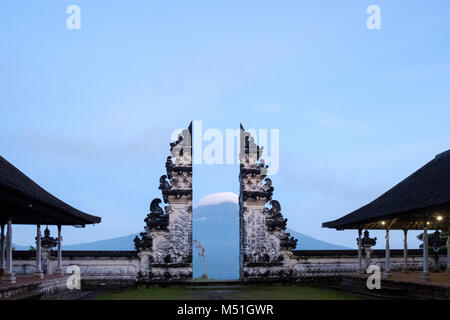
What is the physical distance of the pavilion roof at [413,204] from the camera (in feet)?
48.8

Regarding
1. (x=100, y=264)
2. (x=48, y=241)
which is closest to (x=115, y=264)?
(x=100, y=264)

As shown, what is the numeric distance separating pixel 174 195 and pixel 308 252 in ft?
19.7

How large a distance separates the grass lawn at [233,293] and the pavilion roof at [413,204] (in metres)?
2.86

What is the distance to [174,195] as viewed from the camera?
2031 cm

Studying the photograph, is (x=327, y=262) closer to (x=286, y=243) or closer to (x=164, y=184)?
(x=286, y=243)

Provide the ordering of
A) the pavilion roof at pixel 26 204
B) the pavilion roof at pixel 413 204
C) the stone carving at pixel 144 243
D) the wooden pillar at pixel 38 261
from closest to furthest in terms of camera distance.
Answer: the pavilion roof at pixel 26 204 < the pavilion roof at pixel 413 204 < the wooden pillar at pixel 38 261 < the stone carving at pixel 144 243

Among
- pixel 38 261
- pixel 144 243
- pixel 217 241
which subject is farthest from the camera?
pixel 217 241

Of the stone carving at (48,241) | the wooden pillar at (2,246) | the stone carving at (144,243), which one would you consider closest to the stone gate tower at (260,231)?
the stone carving at (144,243)

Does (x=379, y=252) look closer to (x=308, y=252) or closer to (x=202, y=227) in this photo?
(x=308, y=252)

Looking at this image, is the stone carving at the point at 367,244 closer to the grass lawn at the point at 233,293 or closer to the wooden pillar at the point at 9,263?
the grass lawn at the point at 233,293

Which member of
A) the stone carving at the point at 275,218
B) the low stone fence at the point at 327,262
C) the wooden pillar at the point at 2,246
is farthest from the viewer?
the low stone fence at the point at 327,262

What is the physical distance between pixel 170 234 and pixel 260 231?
3.65m

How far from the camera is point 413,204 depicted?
15.4 m

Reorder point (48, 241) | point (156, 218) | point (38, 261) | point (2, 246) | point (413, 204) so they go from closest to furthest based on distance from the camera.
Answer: point (413, 204) < point (38, 261) < point (2, 246) < point (48, 241) < point (156, 218)
